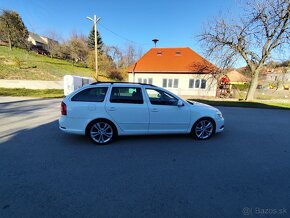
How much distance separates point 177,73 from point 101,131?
793 inches

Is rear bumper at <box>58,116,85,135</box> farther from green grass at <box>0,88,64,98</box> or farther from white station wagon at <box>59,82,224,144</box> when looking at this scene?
green grass at <box>0,88,64,98</box>

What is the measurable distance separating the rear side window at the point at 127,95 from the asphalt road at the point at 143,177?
1153 millimetres

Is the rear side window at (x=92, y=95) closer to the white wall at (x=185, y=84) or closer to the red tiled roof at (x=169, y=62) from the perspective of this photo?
the red tiled roof at (x=169, y=62)

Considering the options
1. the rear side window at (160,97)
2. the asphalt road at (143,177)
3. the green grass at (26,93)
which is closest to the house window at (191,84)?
the green grass at (26,93)

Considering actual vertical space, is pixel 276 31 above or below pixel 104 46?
below

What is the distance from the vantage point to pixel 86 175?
3.05m

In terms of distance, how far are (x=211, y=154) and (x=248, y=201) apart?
158 centimetres

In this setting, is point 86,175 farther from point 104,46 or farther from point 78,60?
point 78,60

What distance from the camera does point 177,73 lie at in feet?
75.8

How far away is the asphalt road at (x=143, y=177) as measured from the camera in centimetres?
231

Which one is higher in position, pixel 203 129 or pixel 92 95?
pixel 92 95

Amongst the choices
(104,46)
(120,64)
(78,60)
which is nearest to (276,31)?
(120,64)

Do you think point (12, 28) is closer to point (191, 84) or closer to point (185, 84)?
point (185, 84)

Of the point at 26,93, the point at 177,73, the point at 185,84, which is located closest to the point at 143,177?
the point at 26,93
